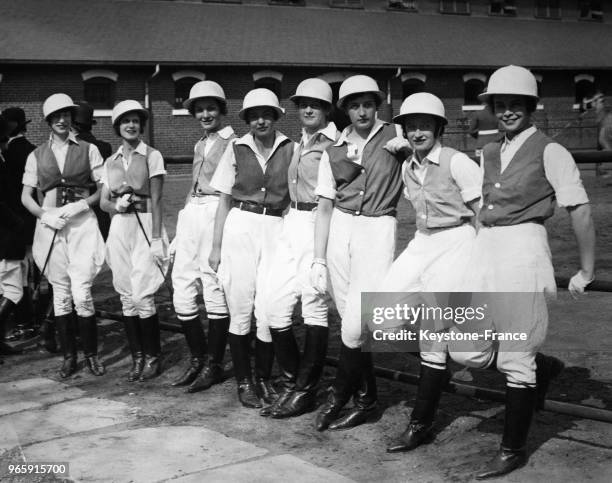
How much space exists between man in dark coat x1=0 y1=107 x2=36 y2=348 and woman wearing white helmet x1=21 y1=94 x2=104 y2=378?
2.45 feet

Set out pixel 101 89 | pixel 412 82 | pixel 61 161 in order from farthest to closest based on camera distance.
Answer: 1. pixel 412 82
2. pixel 101 89
3. pixel 61 161

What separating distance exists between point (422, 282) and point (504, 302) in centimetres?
46

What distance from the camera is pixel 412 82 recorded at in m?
30.1

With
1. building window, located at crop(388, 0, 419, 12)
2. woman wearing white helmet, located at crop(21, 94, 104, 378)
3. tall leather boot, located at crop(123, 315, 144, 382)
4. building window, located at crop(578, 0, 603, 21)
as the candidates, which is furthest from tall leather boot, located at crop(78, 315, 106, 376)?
building window, located at crop(578, 0, 603, 21)

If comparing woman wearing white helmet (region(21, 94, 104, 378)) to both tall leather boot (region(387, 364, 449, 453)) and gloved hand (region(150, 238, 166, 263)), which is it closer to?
gloved hand (region(150, 238, 166, 263))

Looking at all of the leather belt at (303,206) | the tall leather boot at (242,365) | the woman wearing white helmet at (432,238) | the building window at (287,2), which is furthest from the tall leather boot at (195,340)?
the building window at (287,2)

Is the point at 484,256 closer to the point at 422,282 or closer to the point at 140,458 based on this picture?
the point at 422,282

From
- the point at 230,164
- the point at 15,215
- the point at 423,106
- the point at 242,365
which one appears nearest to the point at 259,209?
the point at 230,164

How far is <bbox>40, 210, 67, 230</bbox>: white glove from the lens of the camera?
6312 mm

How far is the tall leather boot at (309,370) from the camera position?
16.6ft

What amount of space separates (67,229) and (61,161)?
1.68 feet

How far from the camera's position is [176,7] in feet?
97.4

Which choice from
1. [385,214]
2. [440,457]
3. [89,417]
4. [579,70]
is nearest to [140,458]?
[89,417]

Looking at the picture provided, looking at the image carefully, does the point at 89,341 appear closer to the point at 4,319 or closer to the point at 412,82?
the point at 4,319
